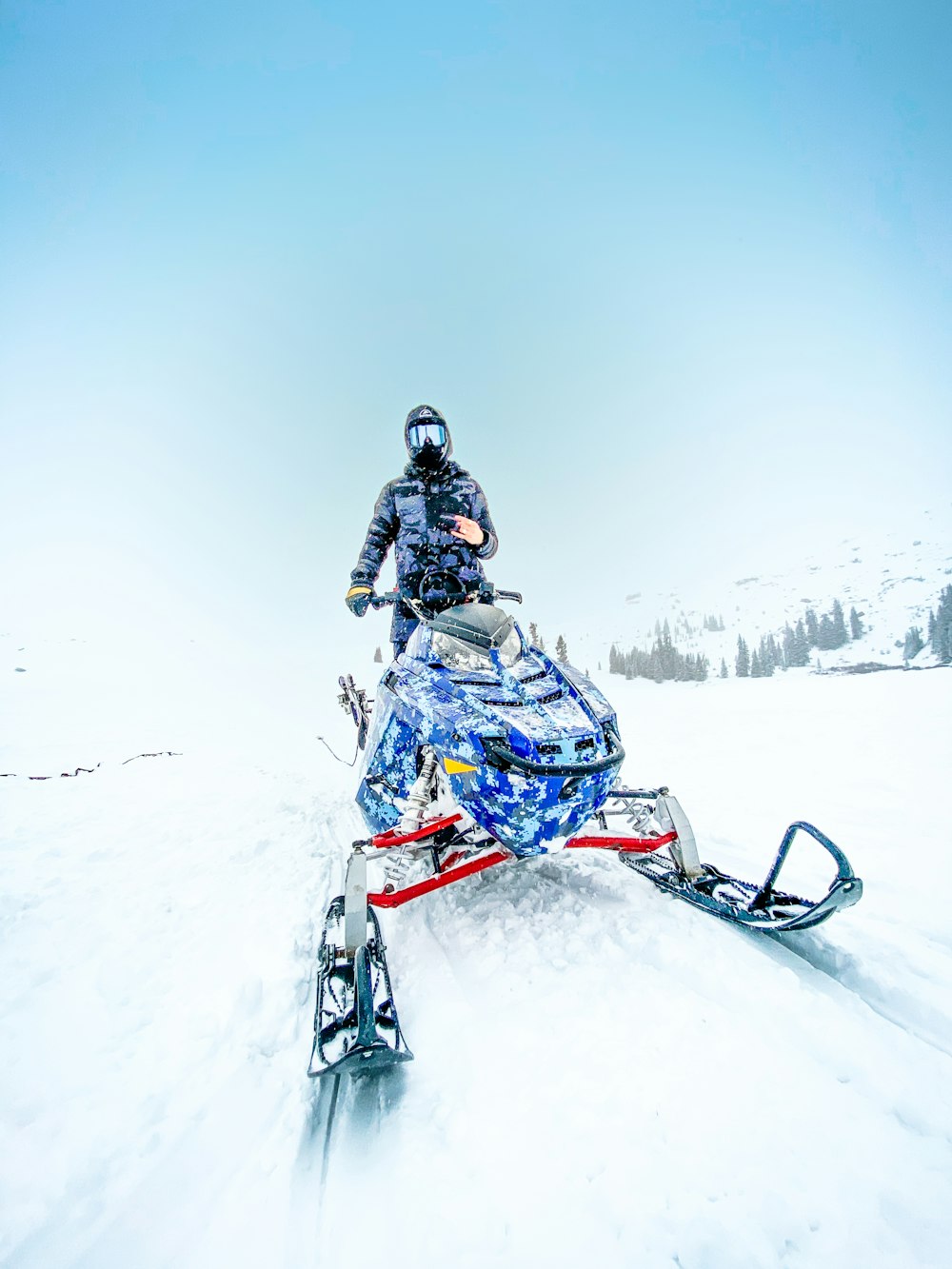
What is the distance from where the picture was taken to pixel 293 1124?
1.62m

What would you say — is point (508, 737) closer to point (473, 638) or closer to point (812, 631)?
point (473, 638)

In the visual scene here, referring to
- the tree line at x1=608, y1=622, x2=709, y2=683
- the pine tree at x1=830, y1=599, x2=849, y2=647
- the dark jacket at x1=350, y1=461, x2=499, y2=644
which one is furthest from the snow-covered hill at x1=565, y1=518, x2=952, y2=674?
the dark jacket at x1=350, y1=461, x2=499, y2=644

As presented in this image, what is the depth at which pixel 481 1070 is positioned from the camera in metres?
1.78

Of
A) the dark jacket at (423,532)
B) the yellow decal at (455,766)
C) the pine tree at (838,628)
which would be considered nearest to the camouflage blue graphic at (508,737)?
the yellow decal at (455,766)

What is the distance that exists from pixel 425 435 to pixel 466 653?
98.4 inches

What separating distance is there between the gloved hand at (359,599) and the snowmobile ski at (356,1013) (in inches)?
97.2

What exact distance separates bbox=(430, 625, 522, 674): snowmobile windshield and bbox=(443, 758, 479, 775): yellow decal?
60 centimetres

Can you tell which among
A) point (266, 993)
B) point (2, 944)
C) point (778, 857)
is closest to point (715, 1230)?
point (778, 857)

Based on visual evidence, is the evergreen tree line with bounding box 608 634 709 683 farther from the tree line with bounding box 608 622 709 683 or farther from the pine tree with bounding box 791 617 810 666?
the pine tree with bounding box 791 617 810 666

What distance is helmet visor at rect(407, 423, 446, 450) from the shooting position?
180 inches

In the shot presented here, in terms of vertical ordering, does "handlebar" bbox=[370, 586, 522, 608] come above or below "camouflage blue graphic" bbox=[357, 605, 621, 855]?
above

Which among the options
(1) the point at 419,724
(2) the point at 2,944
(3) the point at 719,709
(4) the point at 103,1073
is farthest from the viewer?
(3) the point at 719,709

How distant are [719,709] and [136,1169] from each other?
12.0m

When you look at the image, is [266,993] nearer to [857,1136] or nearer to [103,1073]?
[103,1073]
